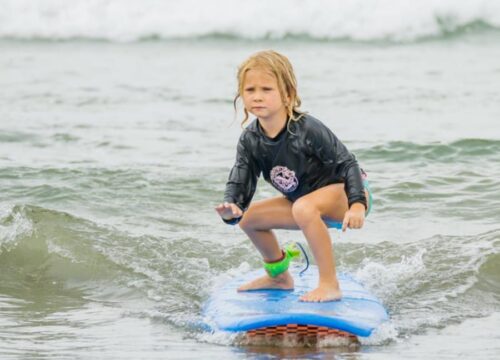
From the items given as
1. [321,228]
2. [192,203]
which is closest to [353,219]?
[321,228]

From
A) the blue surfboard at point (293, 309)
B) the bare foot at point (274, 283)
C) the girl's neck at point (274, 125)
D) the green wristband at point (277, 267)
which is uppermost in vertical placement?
the girl's neck at point (274, 125)

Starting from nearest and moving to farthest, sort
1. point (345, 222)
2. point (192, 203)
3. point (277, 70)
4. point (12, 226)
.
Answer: point (345, 222) < point (277, 70) < point (12, 226) < point (192, 203)

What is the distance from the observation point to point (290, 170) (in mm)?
6211

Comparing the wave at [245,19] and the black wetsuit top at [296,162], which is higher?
the wave at [245,19]

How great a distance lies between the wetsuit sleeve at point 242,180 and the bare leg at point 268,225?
0.32ft

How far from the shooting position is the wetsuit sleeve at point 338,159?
6113mm

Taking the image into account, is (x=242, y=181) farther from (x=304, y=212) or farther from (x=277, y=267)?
(x=277, y=267)

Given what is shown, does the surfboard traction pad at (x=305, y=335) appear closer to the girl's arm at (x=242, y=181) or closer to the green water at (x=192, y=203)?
the green water at (x=192, y=203)

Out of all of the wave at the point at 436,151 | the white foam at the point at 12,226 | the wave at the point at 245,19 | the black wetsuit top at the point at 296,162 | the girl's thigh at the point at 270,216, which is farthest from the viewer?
the wave at the point at 245,19

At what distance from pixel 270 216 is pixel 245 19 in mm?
14615

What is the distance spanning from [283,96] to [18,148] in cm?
618

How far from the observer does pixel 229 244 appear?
8453 mm

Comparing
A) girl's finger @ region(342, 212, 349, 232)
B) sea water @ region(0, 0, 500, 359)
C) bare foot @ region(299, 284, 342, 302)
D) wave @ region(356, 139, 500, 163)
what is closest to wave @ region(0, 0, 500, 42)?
sea water @ region(0, 0, 500, 359)

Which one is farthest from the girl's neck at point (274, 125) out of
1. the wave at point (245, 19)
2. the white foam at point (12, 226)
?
the wave at point (245, 19)
